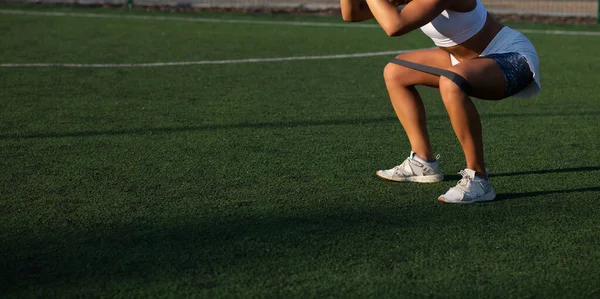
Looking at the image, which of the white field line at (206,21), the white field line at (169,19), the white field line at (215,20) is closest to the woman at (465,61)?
the white field line at (206,21)

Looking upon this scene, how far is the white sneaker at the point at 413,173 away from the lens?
523cm

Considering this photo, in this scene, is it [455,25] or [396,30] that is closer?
[396,30]

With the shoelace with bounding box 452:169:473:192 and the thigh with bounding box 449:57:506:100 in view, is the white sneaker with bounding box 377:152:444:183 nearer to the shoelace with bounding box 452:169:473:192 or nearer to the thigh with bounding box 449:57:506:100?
the shoelace with bounding box 452:169:473:192

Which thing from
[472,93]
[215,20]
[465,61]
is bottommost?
[215,20]

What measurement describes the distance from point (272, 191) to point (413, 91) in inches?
39.4

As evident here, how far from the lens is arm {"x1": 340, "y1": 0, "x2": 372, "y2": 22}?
16.7ft

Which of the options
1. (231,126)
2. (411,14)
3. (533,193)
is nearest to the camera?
(411,14)

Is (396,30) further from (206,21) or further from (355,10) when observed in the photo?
(206,21)

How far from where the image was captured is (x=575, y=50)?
11.0 meters

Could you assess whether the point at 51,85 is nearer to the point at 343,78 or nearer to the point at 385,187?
the point at 343,78

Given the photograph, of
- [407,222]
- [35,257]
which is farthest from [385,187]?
[35,257]

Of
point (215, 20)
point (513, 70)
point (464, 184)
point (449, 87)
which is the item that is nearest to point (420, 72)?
point (449, 87)

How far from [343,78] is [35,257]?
5524mm

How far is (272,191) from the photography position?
496 centimetres
